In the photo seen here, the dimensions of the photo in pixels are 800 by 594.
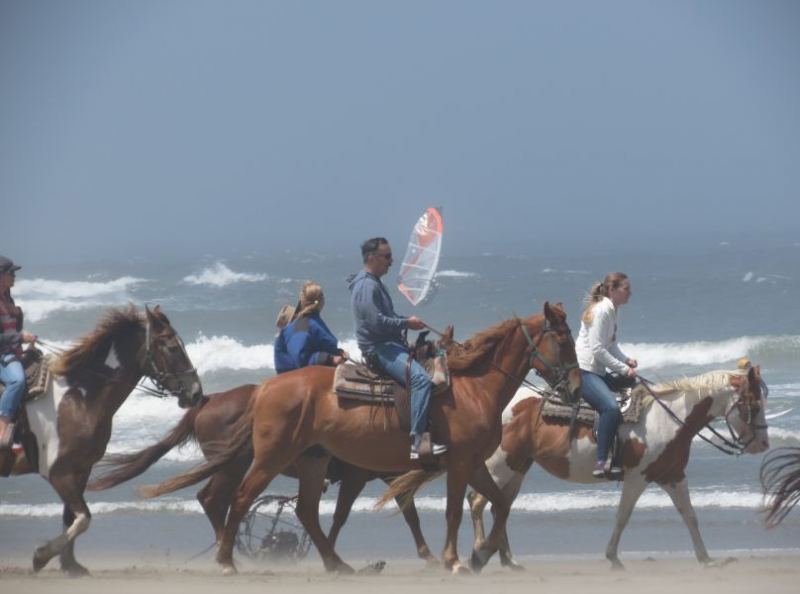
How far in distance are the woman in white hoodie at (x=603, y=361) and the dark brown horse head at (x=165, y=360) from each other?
3.28m

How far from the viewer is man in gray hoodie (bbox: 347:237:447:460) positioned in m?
11.1

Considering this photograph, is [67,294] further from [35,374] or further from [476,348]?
[476,348]

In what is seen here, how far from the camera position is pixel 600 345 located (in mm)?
12445

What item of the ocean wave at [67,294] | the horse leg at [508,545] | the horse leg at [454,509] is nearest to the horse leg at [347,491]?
the horse leg at [508,545]

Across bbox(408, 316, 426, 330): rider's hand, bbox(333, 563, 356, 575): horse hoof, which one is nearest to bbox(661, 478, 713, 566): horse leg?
bbox(333, 563, 356, 575): horse hoof

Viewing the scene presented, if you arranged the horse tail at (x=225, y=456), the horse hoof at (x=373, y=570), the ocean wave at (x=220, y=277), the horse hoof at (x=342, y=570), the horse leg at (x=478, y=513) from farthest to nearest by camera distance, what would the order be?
the ocean wave at (x=220, y=277) → the horse leg at (x=478, y=513) → the horse hoof at (x=373, y=570) → the horse hoof at (x=342, y=570) → the horse tail at (x=225, y=456)

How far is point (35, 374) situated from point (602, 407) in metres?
4.55

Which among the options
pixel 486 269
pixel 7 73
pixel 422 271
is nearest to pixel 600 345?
pixel 422 271

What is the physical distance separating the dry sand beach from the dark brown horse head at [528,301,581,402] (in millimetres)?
1517

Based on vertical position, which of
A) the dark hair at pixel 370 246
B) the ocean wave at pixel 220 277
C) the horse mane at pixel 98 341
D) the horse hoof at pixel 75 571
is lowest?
the ocean wave at pixel 220 277

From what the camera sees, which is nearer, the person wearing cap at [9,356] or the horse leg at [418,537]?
the person wearing cap at [9,356]

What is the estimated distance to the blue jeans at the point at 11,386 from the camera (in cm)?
1119

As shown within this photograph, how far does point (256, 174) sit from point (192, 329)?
14212cm

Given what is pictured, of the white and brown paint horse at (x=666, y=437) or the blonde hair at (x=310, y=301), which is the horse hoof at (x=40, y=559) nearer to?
the blonde hair at (x=310, y=301)
